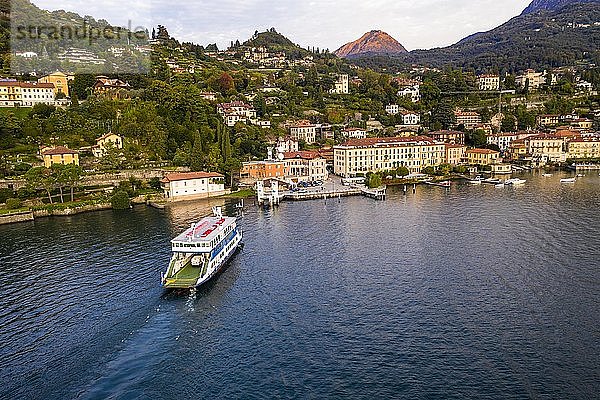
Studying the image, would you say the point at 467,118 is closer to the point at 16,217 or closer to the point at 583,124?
the point at 583,124

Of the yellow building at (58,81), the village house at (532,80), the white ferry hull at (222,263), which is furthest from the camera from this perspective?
the village house at (532,80)

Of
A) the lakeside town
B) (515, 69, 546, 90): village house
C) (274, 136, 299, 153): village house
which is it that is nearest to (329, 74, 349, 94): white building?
the lakeside town

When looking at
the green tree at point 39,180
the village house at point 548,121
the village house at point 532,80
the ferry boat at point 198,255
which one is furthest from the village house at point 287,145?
the village house at point 532,80

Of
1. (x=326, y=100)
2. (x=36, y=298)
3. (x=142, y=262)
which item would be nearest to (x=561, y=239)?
(x=142, y=262)

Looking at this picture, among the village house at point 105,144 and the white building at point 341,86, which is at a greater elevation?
the white building at point 341,86

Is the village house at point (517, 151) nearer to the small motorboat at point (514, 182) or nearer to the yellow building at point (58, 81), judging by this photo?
the small motorboat at point (514, 182)

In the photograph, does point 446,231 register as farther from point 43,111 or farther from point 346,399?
point 43,111

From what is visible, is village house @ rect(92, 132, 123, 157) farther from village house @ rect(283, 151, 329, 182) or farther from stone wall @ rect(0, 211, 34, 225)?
village house @ rect(283, 151, 329, 182)

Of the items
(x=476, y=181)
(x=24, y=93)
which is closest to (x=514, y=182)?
(x=476, y=181)
